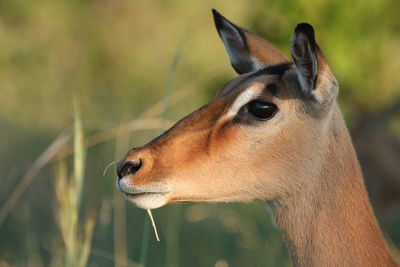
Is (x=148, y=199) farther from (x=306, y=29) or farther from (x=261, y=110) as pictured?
(x=306, y=29)

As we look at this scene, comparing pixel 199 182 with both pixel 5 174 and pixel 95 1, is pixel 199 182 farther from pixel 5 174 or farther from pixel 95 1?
pixel 95 1

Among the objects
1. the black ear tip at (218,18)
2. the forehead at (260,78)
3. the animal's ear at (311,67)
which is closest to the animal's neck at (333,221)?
the animal's ear at (311,67)

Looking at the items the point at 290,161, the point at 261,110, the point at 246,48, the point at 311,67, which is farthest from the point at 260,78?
the point at 246,48

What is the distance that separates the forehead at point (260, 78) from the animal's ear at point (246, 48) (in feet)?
1.20

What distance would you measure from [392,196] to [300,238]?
5.39 metres

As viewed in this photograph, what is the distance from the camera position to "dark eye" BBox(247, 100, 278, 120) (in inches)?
177

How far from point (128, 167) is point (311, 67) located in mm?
958

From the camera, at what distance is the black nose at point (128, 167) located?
4.30m

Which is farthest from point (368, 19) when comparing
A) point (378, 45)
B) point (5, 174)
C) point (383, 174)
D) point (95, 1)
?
point (95, 1)

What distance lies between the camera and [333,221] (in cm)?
452

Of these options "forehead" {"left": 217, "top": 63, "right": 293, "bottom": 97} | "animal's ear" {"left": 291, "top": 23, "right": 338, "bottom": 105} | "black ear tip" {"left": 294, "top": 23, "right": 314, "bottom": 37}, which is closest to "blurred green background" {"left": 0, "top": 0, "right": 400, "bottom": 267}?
"forehead" {"left": 217, "top": 63, "right": 293, "bottom": 97}

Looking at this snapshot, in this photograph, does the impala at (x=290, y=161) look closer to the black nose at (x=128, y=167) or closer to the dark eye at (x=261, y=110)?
the dark eye at (x=261, y=110)

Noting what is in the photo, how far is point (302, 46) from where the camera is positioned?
435 cm

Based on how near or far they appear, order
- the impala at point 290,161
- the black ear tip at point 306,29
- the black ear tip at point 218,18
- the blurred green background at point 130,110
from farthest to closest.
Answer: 1. the blurred green background at point 130,110
2. the black ear tip at point 218,18
3. the impala at point 290,161
4. the black ear tip at point 306,29
